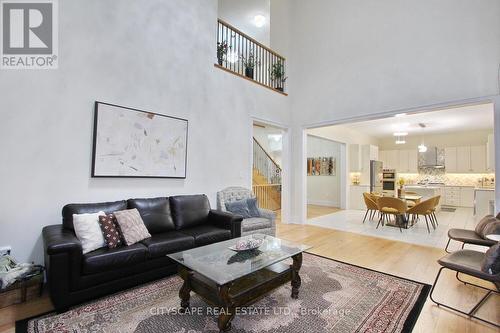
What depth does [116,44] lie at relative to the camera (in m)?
3.31

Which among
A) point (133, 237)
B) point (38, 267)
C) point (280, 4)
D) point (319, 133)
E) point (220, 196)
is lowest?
point (38, 267)

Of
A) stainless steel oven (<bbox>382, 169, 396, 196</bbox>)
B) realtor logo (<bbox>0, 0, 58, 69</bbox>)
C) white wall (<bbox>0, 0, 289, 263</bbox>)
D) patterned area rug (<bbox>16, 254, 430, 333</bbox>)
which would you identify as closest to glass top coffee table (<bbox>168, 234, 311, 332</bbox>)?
patterned area rug (<bbox>16, 254, 430, 333</bbox>)

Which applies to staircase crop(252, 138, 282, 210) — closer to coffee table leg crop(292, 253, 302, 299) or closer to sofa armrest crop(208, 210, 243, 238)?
sofa armrest crop(208, 210, 243, 238)

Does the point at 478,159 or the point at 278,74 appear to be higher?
the point at 278,74

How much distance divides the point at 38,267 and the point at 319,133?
20.8 ft

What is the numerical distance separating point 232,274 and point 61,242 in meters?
1.57

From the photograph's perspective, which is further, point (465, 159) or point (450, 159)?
point (450, 159)

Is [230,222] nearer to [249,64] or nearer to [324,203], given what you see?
[249,64]

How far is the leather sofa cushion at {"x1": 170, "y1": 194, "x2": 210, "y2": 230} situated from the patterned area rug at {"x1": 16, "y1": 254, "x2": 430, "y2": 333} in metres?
0.91

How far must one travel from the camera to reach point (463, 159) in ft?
28.6

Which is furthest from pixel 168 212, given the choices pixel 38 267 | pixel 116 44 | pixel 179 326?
pixel 116 44

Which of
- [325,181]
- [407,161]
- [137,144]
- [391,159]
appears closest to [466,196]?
[407,161]

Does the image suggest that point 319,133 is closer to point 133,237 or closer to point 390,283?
point 390,283

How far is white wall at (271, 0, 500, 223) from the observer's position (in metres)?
3.70
